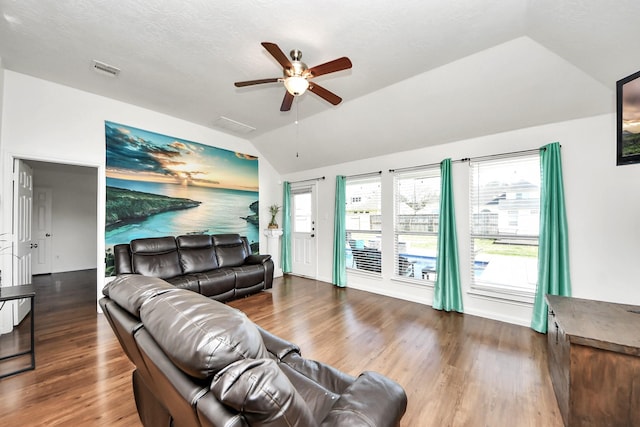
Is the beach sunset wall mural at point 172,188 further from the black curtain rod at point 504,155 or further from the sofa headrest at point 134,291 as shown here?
the black curtain rod at point 504,155

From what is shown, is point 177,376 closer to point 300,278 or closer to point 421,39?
point 421,39

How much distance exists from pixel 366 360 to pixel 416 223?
93.6 inches

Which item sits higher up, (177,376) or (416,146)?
(416,146)

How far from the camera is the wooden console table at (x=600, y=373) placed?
52.9 inches

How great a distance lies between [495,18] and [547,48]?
707mm

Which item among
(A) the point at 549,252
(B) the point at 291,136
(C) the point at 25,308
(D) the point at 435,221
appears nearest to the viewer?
(A) the point at 549,252

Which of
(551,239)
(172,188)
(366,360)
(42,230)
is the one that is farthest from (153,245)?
(551,239)

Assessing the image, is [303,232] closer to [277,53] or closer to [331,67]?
[331,67]

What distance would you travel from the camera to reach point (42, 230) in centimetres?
589

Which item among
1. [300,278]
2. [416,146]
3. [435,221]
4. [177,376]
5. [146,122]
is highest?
[146,122]

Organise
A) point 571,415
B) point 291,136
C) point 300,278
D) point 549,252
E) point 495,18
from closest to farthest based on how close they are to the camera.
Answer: point 571,415
point 495,18
point 549,252
point 291,136
point 300,278

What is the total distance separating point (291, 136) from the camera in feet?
15.5

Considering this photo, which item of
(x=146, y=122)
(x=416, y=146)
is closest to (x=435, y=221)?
(x=416, y=146)

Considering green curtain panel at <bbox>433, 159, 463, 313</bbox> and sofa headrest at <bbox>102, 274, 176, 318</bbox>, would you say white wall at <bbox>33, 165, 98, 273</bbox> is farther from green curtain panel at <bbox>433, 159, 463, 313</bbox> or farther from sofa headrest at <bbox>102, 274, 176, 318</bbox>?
green curtain panel at <bbox>433, 159, 463, 313</bbox>
